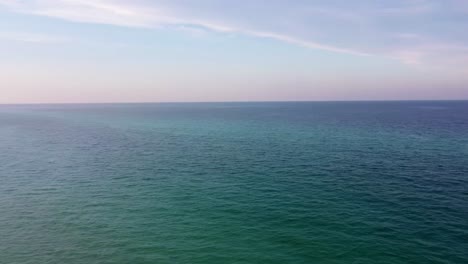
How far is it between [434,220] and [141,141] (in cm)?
10590

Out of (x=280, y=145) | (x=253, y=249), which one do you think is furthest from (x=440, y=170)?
(x=253, y=249)

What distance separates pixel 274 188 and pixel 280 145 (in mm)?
49890

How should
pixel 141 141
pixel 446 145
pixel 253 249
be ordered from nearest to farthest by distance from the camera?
1. pixel 253 249
2. pixel 446 145
3. pixel 141 141

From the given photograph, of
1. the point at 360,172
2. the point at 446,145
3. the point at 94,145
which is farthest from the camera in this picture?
the point at 94,145

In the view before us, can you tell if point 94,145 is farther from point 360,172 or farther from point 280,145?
point 360,172

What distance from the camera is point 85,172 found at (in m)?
78.0

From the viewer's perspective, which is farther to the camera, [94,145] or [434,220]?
[94,145]

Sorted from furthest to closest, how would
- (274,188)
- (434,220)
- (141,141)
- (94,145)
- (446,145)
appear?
(141,141) < (94,145) < (446,145) < (274,188) < (434,220)

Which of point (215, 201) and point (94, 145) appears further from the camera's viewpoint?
point (94, 145)

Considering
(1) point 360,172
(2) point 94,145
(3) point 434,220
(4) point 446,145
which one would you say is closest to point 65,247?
(3) point 434,220

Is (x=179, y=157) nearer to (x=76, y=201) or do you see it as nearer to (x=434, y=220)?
(x=76, y=201)

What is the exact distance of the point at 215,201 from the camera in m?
57.1

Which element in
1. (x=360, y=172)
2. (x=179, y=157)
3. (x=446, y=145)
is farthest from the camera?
(x=446, y=145)

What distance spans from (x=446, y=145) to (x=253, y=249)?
94.1m
